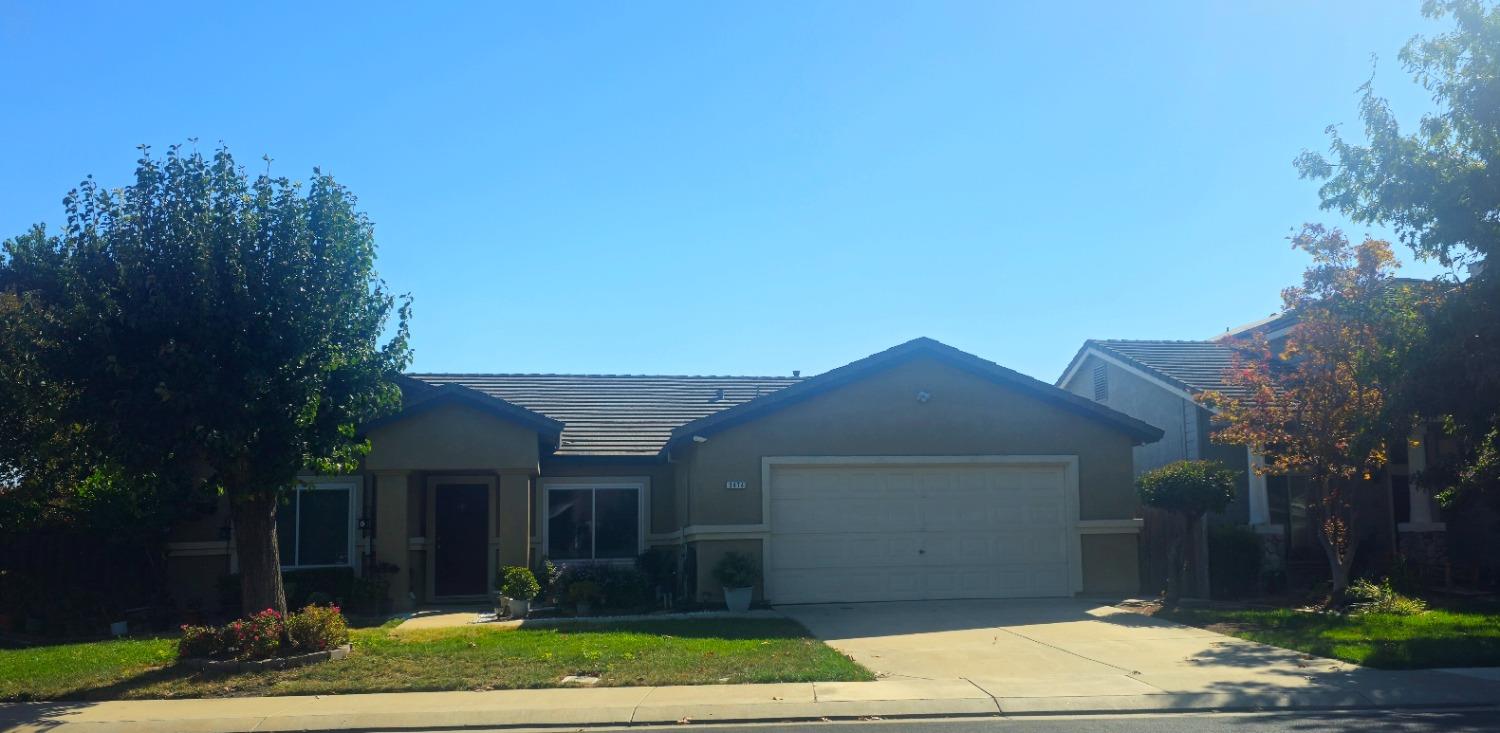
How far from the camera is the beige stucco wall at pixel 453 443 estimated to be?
61.9 feet

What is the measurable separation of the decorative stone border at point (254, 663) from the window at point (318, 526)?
721 centimetres

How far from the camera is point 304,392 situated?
41.3 feet

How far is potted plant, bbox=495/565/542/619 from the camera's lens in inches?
687

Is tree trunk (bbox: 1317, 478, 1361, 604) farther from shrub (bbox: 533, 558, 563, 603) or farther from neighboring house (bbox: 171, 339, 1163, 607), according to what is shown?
shrub (bbox: 533, 558, 563, 603)

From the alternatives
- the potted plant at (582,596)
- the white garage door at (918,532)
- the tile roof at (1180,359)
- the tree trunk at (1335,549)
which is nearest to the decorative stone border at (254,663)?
the potted plant at (582,596)

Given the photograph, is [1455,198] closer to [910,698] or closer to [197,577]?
[910,698]

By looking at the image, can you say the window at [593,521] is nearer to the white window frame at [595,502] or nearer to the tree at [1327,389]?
the white window frame at [595,502]

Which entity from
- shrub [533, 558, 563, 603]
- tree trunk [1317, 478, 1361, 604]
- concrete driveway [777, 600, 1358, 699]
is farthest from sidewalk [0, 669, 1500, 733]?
shrub [533, 558, 563, 603]

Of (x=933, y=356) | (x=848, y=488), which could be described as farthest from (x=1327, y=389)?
(x=848, y=488)

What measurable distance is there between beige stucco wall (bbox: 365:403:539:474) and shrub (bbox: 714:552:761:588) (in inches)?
143

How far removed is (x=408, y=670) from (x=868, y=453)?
28.7 ft

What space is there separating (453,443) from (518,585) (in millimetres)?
2880

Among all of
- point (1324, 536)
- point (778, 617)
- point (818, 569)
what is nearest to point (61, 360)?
point (778, 617)

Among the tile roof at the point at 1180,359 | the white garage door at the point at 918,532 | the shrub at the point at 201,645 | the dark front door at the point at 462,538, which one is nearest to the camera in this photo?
the shrub at the point at 201,645
